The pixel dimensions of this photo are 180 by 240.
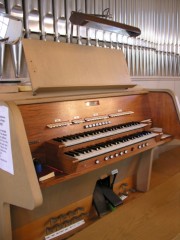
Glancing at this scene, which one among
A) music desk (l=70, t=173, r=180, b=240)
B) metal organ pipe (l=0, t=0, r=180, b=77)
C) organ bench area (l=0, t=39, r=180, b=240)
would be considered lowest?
music desk (l=70, t=173, r=180, b=240)

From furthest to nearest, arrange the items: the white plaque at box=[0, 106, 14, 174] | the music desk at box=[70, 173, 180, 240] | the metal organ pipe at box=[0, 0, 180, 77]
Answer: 1. the metal organ pipe at box=[0, 0, 180, 77]
2. the music desk at box=[70, 173, 180, 240]
3. the white plaque at box=[0, 106, 14, 174]

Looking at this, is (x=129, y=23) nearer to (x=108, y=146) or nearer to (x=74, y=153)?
(x=108, y=146)

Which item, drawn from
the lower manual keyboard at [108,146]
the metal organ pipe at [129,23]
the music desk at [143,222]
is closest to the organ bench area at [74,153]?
the lower manual keyboard at [108,146]

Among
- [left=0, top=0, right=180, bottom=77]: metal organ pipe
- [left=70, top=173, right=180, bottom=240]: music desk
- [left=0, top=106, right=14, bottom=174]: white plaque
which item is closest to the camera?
[left=0, top=106, right=14, bottom=174]: white plaque

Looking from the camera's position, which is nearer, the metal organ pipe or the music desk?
the music desk

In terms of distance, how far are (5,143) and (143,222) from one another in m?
0.90

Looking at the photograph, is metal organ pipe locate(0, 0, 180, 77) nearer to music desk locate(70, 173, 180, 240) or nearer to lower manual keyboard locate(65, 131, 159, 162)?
lower manual keyboard locate(65, 131, 159, 162)

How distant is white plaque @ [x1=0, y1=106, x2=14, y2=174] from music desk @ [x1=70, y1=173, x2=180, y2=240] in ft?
1.74

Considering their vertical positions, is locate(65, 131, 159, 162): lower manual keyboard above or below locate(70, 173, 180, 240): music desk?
above

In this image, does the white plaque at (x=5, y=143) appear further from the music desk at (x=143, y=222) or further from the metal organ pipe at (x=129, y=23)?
the metal organ pipe at (x=129, y=23)

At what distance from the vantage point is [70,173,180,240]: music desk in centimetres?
125

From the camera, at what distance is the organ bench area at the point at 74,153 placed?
1098 mm

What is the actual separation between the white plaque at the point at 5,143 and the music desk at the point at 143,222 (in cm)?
53

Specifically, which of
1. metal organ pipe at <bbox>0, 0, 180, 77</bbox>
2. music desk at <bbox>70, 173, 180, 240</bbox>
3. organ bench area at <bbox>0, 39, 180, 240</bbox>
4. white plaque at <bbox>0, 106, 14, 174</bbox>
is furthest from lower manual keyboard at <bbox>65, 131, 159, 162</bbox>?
metal organ pipe at <bbox>0, 0, 180, 77</bbox>
